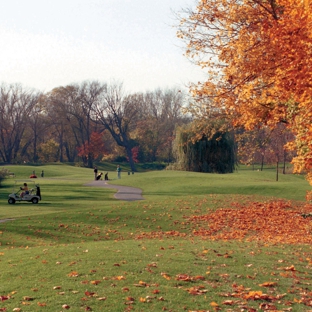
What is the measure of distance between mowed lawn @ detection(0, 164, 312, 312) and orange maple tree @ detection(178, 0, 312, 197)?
3990 millimetres

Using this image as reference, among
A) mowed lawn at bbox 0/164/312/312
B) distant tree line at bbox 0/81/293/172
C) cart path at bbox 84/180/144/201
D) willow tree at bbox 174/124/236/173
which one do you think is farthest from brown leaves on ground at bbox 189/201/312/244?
distant tree line at bbox 0/81/293/172

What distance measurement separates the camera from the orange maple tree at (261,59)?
38.5 ft

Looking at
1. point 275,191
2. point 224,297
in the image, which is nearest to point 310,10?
point 224,297

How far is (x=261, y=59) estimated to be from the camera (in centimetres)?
1348

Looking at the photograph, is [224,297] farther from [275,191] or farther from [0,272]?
[275,191]

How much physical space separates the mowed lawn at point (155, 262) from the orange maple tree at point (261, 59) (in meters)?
3.99

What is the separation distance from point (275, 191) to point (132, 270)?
25913mm

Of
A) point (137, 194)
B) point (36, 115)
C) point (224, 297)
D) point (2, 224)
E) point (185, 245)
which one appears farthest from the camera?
point (36, 115)

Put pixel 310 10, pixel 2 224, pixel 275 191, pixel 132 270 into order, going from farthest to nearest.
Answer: pixel 275 191, pixel 2 224, pixel 310 10, pixel 132 270

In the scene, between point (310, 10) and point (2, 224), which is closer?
point (310, 10)

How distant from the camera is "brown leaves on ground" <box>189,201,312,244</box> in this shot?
17609 mm

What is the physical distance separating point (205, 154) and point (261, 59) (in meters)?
42.9

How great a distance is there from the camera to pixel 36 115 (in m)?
91.0

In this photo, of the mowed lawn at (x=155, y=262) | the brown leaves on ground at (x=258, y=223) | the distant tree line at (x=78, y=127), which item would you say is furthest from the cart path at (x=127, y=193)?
the distant tree line at (x=78, y=127)
